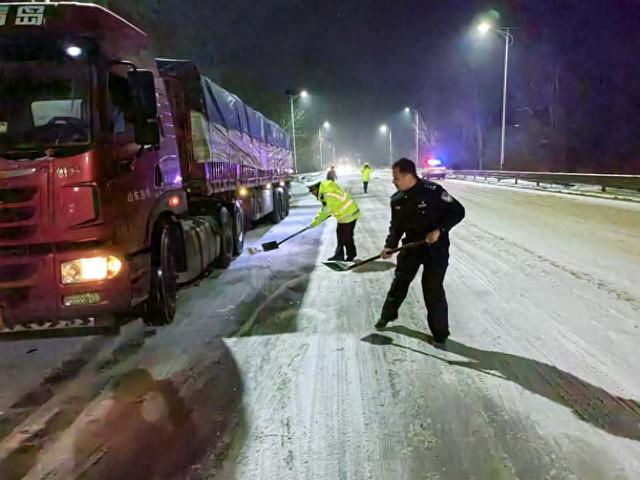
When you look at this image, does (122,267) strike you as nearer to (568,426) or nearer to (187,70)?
(568,426)

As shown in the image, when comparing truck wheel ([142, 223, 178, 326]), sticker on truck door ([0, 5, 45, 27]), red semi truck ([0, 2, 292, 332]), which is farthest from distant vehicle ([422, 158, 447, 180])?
sticker on truck door ([0, 5, 45, 27])

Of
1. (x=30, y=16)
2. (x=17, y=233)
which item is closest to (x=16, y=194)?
(x=17, y=233)

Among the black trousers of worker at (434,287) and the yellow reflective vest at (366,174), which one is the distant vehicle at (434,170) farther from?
the black trousers of worker at (434,287)

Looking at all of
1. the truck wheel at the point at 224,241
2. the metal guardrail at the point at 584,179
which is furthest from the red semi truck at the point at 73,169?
the metal guardrail at the point at 584,179

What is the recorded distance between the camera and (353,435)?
323cm

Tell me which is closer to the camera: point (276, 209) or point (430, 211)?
point (430, 211)

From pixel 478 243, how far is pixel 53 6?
7.99m

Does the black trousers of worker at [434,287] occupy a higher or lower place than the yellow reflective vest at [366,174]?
lower

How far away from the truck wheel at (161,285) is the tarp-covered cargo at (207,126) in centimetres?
253

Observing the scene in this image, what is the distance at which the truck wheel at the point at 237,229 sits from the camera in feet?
32.7

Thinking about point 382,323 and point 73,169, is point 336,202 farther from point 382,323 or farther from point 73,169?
point 73,169

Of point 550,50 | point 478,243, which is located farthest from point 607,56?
point 478,243

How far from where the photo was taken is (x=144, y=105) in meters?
4.53

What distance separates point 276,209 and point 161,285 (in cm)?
1116
